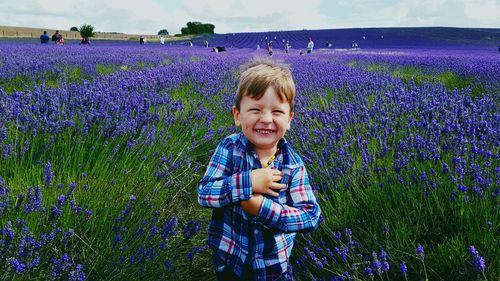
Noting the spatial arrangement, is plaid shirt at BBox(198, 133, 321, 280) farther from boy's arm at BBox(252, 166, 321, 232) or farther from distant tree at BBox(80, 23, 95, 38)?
distant tree at BBox(80, 23, 95, 38)

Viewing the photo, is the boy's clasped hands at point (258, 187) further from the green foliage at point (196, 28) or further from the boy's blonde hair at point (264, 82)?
the green foliage at point (196, 28)

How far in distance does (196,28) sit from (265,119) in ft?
216

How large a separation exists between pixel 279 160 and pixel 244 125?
0.18 meters

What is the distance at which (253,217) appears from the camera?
153cm

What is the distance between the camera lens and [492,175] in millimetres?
1925

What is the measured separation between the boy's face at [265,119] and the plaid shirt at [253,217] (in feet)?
0.23

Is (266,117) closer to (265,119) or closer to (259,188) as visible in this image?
(265,119)

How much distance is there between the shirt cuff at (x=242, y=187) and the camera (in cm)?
140

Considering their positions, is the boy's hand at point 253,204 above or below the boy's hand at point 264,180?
below

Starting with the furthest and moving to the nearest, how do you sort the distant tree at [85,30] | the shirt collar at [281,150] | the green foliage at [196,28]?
the green foliage at [196,28]
the distant tree at [85,30]
the shirt collar at [281,150]

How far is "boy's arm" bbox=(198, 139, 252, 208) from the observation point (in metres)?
1.41

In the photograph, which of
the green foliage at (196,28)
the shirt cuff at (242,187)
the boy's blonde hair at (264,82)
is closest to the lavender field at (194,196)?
the shirt cuff at (242,187)

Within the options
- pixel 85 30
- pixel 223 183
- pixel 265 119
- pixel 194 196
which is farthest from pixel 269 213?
pixel 85 30

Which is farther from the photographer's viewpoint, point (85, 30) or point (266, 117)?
point (85, 30)
